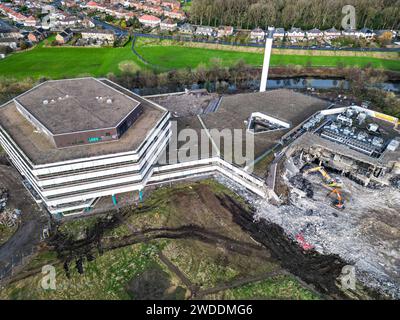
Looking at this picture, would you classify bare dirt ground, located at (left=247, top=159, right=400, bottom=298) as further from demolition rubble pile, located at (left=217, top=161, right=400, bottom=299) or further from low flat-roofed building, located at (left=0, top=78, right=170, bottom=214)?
low flat-roofed building, located at (left=0, top=78, right=170, bottom=214)

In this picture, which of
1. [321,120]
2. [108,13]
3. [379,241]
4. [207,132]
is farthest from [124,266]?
[108,13]

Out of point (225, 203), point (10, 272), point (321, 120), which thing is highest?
point (321, 120)

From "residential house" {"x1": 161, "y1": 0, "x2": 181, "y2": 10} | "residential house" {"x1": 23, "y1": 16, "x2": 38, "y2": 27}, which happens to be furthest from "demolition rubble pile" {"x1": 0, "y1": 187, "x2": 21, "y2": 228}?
"residential house" {"x1": 161, "y1": 0, "x2": 181, "y2": 10}

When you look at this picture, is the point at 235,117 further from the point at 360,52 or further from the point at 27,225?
the point at 360,52

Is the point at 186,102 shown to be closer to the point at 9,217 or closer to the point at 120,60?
the point at 120,60

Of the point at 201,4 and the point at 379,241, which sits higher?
the point at 201,4

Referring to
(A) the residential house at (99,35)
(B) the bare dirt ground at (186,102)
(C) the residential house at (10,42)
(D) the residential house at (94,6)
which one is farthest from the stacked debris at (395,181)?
(D) the residential house at (94,6)

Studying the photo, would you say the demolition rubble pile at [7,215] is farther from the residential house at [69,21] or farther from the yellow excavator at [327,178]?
the residential house at [69,21]
